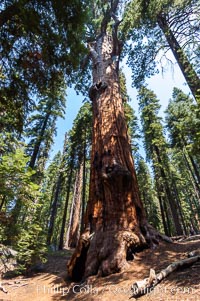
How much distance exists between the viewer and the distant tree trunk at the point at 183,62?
7.30 m

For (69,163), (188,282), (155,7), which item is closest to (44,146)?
(69,163)

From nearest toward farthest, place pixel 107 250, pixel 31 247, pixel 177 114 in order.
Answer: pixel 107 250, pixel 31 247, pixel 177 114

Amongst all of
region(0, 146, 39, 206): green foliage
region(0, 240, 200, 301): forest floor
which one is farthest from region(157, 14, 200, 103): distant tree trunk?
region(0, 146, 39, 206): green foliage

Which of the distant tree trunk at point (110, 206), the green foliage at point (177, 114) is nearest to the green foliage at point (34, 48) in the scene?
the distant tree trunk at point (110, 206)

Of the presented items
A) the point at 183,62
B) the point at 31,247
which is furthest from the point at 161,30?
the point at 31,247

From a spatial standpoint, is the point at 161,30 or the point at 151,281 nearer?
the point at 151,281

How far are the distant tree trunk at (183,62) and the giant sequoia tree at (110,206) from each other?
9.73 feet

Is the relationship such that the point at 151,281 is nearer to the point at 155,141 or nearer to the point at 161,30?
the point at 161,30

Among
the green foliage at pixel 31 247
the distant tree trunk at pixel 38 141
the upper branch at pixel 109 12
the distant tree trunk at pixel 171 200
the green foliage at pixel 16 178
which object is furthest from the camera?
the distant tree trunk at pixel 171 200

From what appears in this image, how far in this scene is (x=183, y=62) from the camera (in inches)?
304

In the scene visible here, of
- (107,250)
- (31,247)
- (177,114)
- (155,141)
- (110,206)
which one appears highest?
(177,114)

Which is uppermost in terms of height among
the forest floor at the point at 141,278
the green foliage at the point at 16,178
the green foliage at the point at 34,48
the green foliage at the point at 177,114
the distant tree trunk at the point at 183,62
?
the green foliage at the point at 177,114

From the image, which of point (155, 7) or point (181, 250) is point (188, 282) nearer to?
point (181, 250)

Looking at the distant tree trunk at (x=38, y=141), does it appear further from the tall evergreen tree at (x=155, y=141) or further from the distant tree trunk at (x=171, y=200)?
the distant tree trunk at (x=171, y=200)
